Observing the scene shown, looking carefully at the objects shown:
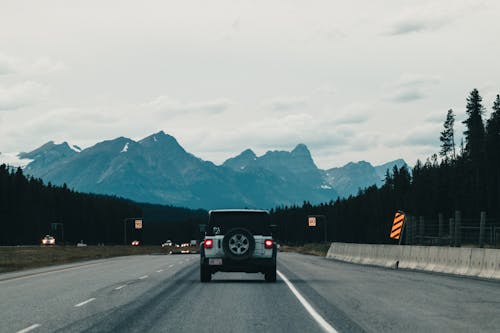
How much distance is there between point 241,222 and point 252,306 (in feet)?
28.1

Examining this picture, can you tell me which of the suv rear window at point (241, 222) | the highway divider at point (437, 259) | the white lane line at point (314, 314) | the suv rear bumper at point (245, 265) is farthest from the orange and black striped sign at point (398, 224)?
the white lane line at point (314, 314)

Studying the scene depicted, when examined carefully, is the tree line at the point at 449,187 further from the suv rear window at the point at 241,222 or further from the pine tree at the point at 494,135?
the suv rear window at the point at 241,222

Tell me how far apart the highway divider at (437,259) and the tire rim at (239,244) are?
712 centimetres

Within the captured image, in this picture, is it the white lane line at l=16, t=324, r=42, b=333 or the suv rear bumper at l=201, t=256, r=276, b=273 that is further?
the suv rear bumper at l=201, t=256, r=276, b=273

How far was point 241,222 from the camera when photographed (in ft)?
79.2

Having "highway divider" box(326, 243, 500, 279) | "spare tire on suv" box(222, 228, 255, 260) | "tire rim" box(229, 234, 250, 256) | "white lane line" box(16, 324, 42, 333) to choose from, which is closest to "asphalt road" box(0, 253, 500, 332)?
"white lane line" box(16, 324, 42, 333)

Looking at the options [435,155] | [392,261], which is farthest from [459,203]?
[392,261]

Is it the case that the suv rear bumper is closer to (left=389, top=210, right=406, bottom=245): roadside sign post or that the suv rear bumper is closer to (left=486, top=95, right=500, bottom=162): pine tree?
(left=389, top=210, right=406, bottom=245): roadside sign post

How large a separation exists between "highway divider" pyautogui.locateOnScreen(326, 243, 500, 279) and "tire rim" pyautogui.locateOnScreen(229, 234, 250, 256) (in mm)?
7118

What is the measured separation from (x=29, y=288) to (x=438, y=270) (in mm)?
14203

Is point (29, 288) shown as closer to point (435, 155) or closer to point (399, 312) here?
point (399, 312)

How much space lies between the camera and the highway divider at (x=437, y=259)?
2477 centimetres

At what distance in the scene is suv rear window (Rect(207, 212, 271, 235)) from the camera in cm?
2397

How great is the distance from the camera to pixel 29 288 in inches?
845
